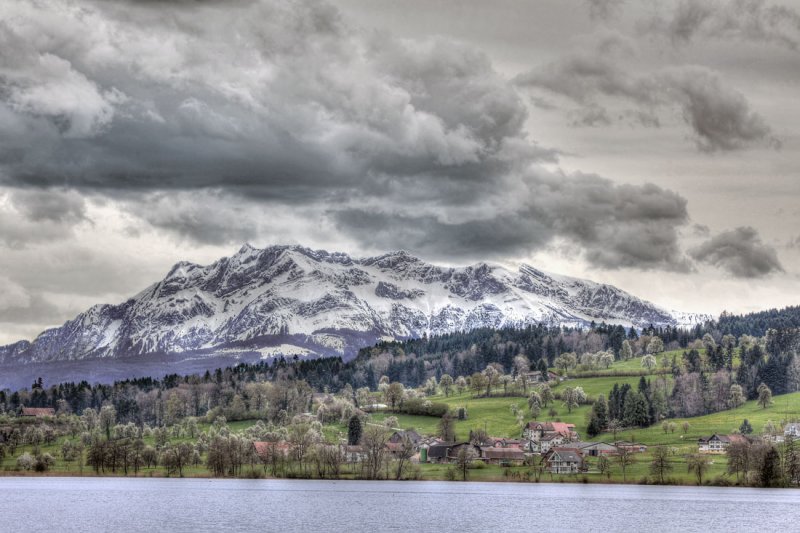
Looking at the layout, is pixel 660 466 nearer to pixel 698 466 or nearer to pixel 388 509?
pixel 698 466

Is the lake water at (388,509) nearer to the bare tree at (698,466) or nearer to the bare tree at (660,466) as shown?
the bare tree at (660,466)

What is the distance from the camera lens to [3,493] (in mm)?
183500

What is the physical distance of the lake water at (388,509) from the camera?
12611cm

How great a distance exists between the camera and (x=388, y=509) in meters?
150

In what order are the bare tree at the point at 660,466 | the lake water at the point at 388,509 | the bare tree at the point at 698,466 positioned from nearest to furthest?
the lake water at the point at 388,509 < the bare tree at the point at 698,466 < the bare tree at the point at 660,466

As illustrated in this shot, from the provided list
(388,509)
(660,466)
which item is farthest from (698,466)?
(388,509)

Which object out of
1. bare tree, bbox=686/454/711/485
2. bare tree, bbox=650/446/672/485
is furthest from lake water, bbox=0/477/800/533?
bare tree, bbox=686/454/711/485

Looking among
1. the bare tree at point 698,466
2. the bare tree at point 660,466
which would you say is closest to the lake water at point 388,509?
the bare tree at point 660,466

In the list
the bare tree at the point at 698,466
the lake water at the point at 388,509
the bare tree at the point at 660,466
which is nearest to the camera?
the lake water at the point at 388,509

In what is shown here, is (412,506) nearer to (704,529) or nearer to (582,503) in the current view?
(582,503)

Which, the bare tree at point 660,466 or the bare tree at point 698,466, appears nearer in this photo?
the bare tree at point 698,466

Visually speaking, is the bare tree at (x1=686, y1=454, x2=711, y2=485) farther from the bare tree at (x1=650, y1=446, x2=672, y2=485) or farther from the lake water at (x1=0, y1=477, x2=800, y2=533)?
the bare tree at (x1=650, y1=446, x2=672, y2=485)

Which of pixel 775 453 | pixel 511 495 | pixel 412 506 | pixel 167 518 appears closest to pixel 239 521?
pixel 167 518

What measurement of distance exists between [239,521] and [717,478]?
4040 inches
